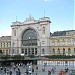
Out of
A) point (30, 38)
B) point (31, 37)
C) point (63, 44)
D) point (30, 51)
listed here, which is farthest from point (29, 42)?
point (63, 44)

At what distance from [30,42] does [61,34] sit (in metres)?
8.62

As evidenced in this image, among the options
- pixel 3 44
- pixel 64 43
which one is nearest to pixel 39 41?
pixel 64 43

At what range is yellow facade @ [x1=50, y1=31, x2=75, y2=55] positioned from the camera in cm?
5367

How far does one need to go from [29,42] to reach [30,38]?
112 centimetres

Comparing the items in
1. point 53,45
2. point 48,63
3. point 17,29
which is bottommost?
point 48,63

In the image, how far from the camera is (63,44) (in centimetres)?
5500

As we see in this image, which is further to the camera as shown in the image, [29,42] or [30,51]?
[29,42]

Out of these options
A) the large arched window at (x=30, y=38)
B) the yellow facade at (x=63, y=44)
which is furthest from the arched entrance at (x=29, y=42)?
the yellow facade at (x=63, y=44)

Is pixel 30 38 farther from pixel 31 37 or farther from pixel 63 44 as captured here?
pixel 63 44

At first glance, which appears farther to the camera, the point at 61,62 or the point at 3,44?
the point at 3,44

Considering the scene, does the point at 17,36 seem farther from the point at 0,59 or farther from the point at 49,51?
the point at 0,59

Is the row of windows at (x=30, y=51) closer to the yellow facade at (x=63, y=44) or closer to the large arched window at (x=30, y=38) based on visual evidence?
the large arched window at (x=30, y=38)

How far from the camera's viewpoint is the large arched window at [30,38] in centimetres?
5900

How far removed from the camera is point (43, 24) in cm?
5772
